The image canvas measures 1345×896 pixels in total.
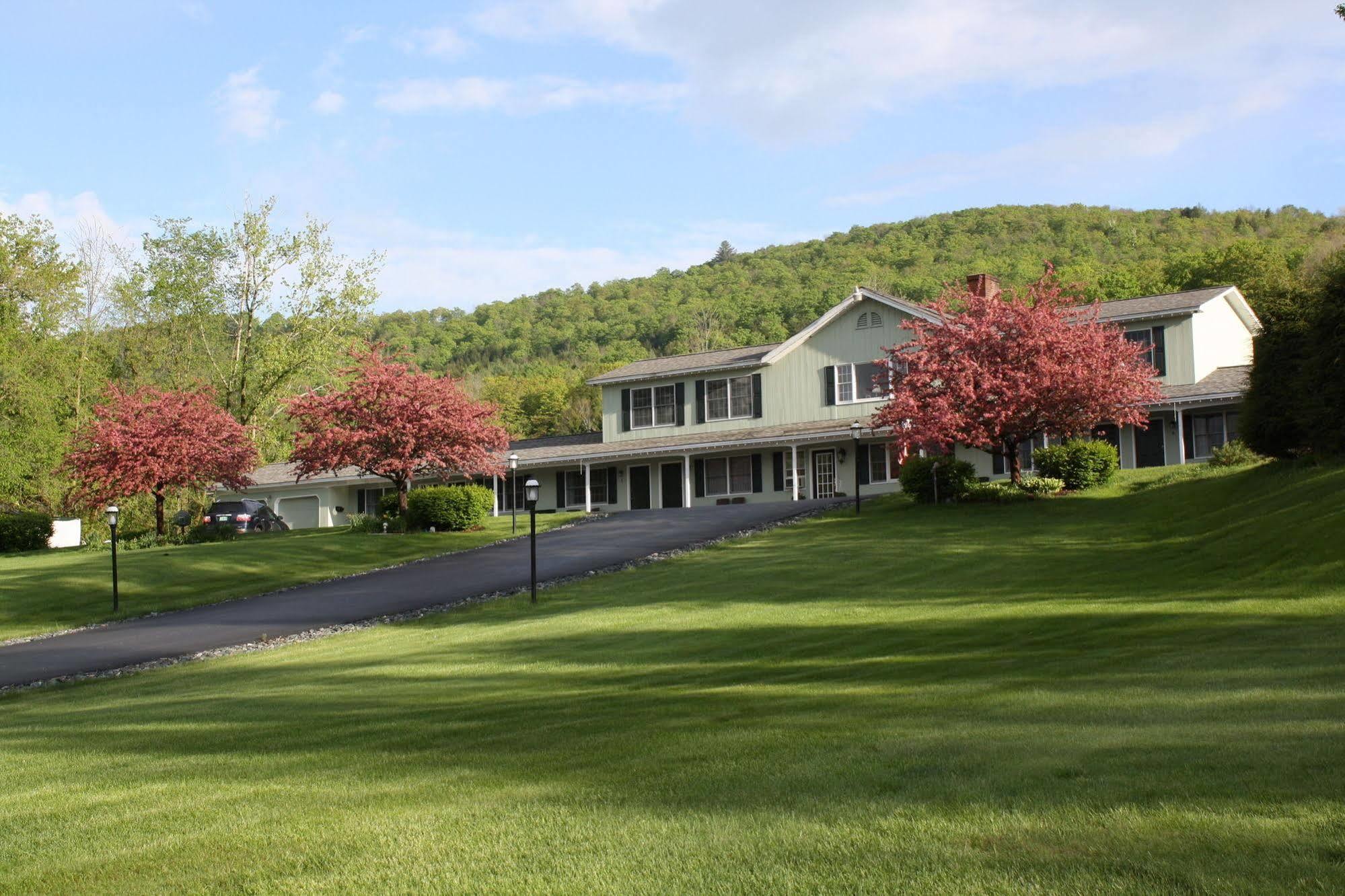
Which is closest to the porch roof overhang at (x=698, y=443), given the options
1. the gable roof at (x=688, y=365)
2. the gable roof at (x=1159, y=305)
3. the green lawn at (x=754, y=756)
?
the gable roof at (x=688, y=365)

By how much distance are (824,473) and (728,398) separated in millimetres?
4487

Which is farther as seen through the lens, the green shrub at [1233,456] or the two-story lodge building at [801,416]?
the two-story lodge building at [801,416]

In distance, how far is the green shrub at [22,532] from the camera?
1561 inches

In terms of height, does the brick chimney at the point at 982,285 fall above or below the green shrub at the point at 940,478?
above

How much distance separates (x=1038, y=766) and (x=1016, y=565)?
1329 centimetres

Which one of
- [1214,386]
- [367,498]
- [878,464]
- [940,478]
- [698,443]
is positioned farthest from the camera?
[367,498]

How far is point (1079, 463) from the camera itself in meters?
28.8

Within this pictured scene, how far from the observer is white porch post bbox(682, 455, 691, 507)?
38.2m

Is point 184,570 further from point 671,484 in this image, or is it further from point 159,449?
point 671,484

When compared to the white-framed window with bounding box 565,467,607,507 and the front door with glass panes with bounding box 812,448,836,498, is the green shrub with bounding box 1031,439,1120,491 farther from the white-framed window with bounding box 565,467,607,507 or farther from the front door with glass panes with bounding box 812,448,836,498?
the white-framed window with bounding box 565,467,607,507

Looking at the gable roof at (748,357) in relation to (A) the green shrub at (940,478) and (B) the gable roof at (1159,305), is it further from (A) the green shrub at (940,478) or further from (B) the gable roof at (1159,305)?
(A) the green shrub at (940,478)

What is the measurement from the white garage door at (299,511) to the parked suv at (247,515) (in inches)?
147

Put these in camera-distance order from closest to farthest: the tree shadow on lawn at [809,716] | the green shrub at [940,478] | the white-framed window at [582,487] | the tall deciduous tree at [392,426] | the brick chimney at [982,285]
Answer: the tree shadow on lawn at [809,716], the green shrub at [940,478], the tall deciduous tree at [392,426], the brick chimney at [982,285], the white-framed window at [582,487]

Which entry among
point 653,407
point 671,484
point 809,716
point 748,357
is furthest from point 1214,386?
point 809,716
